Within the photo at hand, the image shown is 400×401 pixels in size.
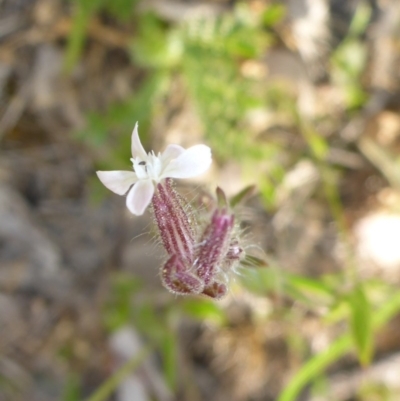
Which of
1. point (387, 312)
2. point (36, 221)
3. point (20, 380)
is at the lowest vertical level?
point (387, 312)

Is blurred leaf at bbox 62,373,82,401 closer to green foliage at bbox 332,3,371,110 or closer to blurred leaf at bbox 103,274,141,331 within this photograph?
blurred leaf at bbox 103,274,141,331

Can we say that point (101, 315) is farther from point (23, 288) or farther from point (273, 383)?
point (273, 383)

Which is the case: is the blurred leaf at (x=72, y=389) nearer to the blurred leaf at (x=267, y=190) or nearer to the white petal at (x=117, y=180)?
the blurred leaf at (x=267, y=190)

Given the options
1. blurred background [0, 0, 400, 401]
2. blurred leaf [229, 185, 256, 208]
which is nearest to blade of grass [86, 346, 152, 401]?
blurred background [0, 0, 400, 401]

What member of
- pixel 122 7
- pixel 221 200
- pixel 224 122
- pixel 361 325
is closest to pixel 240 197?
pixel 221 200

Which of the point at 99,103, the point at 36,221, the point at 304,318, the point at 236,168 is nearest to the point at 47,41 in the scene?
the point at 99,103

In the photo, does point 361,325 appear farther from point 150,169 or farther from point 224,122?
point 150,169
